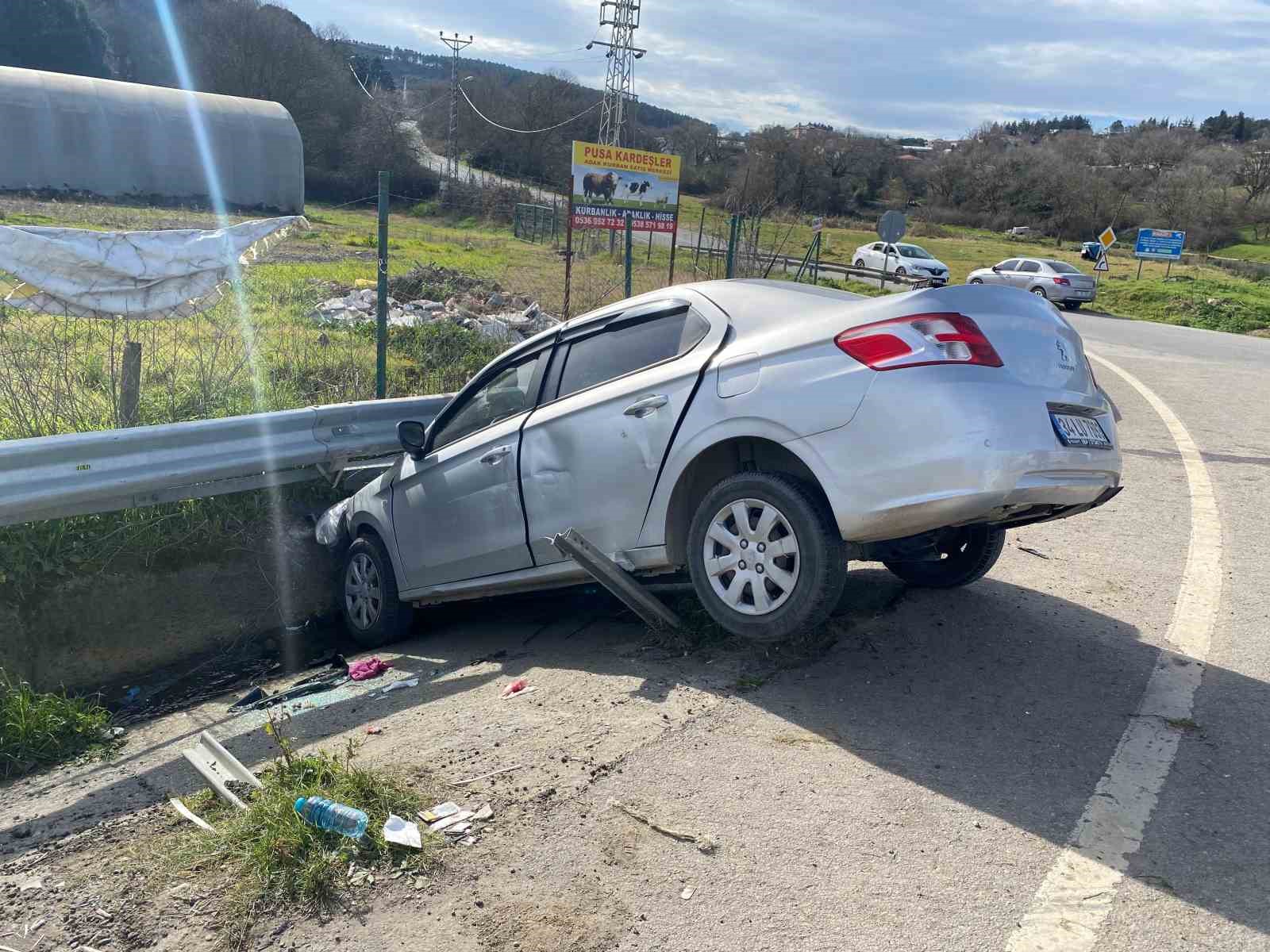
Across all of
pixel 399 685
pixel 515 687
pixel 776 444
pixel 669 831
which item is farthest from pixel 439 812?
pixel 776 444

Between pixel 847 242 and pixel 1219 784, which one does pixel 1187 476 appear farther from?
pixel 847 242

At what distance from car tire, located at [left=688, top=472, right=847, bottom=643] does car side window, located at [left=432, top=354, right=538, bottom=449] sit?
145cm

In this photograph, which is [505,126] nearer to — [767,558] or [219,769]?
[767,558]

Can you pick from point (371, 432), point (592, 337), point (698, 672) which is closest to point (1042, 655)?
point (698, 672)

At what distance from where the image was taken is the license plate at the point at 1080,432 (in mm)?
4117

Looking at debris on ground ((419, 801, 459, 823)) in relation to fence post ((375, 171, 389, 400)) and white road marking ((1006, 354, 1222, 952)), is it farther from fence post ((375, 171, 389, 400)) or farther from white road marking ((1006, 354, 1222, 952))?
fence post ((375, 171, 389, 400))

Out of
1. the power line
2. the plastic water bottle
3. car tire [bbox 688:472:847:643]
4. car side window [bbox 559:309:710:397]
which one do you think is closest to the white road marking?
car tire [bbox 688:472:847:643]

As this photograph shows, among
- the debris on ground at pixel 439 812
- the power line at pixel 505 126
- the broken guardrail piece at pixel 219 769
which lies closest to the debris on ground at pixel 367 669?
the broken guardrail piece at pixel 219 769

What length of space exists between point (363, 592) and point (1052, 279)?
3081 cm

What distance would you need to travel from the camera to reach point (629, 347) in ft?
16.5

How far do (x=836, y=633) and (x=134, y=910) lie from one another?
3022 mm

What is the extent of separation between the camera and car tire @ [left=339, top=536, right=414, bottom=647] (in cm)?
636

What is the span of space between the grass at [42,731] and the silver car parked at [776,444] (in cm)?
191

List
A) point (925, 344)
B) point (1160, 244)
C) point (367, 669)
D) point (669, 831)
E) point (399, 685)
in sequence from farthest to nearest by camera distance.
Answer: point (1160, 244) < point (367, 669) < point (399, 685) < point (925, 344) < point (669, 831)
